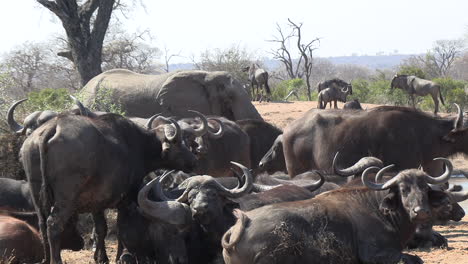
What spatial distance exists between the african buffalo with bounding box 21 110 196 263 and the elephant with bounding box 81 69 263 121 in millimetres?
7513

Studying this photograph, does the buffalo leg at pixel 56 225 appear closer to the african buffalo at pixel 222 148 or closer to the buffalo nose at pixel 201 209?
the buffalo nose at pixel 201 209

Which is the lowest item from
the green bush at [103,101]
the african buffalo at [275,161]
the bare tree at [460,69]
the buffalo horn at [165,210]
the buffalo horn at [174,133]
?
the bare tree at [460,69]

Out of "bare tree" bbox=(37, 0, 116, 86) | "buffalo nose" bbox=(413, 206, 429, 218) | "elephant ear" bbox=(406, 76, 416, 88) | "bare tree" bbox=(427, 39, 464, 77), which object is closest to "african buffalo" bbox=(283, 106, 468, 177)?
"buffalo nose" bbox=(413, 206, 429, 218)

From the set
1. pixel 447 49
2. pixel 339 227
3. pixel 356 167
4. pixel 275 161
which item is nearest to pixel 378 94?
pixel 275 161

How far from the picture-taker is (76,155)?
872cm

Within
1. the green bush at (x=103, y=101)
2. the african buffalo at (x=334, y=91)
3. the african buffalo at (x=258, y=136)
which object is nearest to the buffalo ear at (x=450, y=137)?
the african buffalo at (x=258, y=136)

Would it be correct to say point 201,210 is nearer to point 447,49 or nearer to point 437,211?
point 437,211

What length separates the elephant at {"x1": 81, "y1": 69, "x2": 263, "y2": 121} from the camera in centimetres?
1781

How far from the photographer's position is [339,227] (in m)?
7.78

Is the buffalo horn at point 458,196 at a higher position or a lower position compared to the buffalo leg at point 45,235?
higher

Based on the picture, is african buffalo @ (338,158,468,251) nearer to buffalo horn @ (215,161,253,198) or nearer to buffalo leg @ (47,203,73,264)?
buffalo horn @ (215,161,253,198)

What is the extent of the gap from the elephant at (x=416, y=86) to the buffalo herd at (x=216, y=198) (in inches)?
808

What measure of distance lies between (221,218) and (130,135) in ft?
6.11

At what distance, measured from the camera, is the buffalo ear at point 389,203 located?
25.7 feet
